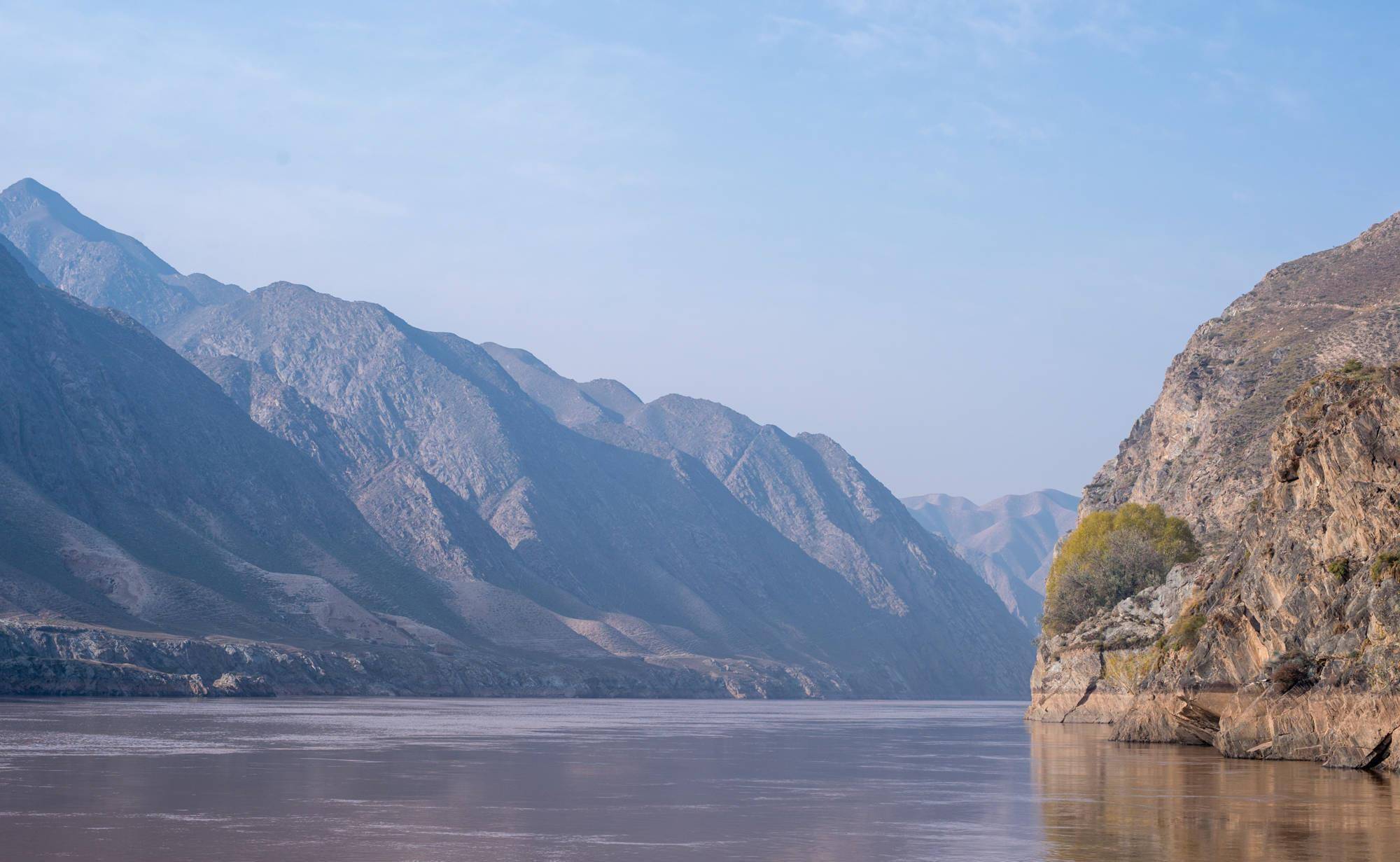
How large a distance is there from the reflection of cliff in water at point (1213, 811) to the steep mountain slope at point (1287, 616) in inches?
72.3

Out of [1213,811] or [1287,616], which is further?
[1287,616]

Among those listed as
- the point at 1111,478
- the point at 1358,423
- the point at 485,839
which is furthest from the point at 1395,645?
the point at 1111,478

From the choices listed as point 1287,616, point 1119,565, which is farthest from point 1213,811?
point 1119,565

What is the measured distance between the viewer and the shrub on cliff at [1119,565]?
101 meters

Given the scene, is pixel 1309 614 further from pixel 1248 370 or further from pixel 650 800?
pixel 1248 370

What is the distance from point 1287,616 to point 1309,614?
1.44 m

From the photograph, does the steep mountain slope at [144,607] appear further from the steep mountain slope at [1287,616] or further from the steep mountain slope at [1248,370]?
A: the steep mountain slope at [1287,616]

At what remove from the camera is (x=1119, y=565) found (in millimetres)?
102188

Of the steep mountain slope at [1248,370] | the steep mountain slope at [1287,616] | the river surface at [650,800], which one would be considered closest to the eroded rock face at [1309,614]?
A: the steep mountain slope at [1287,616]

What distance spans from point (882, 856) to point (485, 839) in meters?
7.60

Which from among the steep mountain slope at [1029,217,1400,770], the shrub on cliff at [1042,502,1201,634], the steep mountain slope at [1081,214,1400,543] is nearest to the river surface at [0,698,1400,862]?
the steep mountain slope at [1029,217,1400,770]

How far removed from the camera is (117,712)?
91500 mm

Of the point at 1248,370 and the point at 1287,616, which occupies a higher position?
the point at 1248,370

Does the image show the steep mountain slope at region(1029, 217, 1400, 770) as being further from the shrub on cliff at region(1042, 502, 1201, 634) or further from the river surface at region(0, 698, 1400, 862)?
the shrub on cliff at region(1042, 502, 1201, 634)
